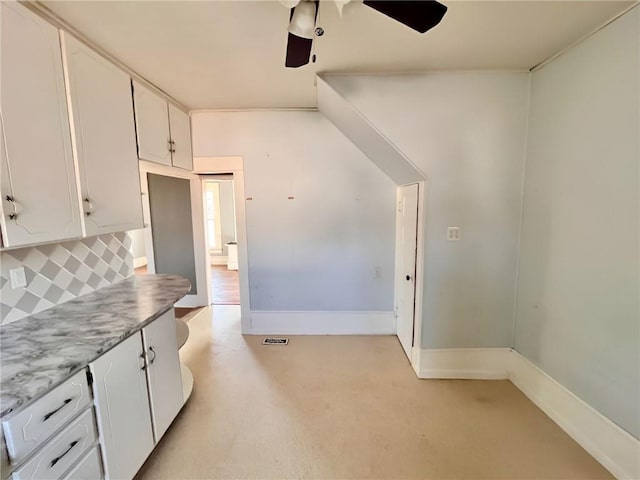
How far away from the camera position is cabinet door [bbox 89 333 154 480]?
1.28m

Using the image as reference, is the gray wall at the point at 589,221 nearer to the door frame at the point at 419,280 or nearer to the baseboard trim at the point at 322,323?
the door frame at the point at 419,280

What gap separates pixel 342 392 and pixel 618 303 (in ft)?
6.06

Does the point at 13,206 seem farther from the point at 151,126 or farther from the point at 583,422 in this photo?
the point at 583,422

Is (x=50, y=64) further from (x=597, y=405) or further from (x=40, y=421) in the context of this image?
(x=597, y=405)

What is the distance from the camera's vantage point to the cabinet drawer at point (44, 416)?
3.07 ft

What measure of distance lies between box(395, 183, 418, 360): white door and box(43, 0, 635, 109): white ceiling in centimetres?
103

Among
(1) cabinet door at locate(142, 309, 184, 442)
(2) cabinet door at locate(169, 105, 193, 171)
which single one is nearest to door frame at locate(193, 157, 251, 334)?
(2) cabinet door at locate(169, 105, 193, 171)

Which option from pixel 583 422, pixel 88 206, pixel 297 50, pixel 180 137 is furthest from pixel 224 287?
pixel 583 422

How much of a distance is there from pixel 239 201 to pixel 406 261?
1884 millimetres

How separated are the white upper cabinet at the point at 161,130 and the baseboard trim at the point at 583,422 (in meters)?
3.38

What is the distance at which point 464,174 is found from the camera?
89.3 inches

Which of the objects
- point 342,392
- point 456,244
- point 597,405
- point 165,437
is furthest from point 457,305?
point 165,437

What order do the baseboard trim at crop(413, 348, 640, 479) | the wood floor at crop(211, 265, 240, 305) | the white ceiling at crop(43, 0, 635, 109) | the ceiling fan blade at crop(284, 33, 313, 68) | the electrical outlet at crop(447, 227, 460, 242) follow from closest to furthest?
the ceiling fan blade at crop(284, 33, 313, 68) < the white ceiling at crop(43, 0, 635, 109) < the baseboard trim at crop(413, 348, 640, 479) < the electrical outlet at crop(447, 227, 460, 242) < the wood floor at crop(211, 265, 240, 305)

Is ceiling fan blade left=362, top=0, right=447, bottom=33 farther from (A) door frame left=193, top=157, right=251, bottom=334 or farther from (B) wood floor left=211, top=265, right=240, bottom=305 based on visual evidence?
(B) wood floor left=211, top=265, right=240, bottom=305
